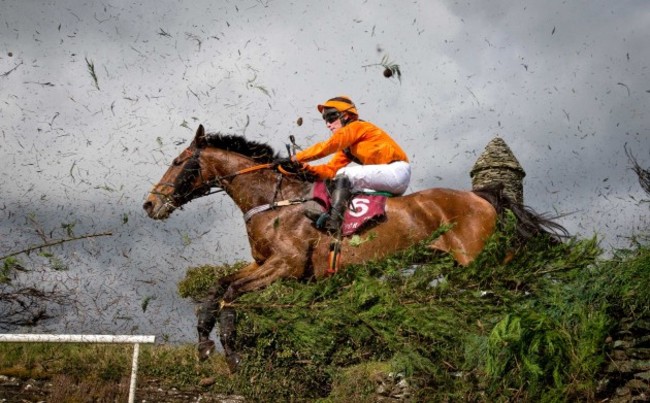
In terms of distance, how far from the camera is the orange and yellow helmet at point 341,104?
8.60 metres

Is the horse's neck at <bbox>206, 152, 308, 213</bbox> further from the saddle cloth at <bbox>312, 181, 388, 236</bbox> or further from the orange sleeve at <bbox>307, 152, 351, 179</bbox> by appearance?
the saddle cloth at <bbox>312, 181, 388, 236</bbox>

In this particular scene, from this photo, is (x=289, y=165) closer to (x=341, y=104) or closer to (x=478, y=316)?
(x=341, y=104)

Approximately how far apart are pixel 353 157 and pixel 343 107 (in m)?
0.69

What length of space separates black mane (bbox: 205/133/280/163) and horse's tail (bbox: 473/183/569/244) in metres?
2.80

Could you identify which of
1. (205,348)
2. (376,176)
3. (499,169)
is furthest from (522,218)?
(499,169)

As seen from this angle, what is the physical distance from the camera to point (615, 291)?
5.89m

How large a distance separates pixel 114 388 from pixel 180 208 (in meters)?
3.13

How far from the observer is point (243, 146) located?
29.7 feet

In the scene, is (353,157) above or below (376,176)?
above

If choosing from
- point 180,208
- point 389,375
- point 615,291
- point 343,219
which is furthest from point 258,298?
point 389,375

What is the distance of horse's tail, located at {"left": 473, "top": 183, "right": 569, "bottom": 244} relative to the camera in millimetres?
8031

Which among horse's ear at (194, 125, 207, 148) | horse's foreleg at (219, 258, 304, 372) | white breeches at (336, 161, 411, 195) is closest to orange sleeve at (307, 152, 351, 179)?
white breeches at (336, 161, 411, 195)

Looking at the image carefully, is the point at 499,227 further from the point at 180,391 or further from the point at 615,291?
the point at 180,391

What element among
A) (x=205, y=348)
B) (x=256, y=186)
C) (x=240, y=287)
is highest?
(x=256, y=186)
